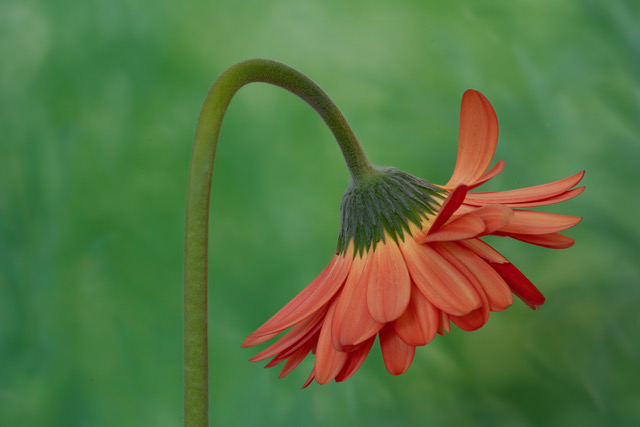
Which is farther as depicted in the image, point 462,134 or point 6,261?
point 6,261

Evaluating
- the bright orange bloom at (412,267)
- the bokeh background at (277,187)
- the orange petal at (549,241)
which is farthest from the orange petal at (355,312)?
the bokeh background at (277,187)

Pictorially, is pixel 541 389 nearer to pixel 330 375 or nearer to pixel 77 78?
pixel 330 375

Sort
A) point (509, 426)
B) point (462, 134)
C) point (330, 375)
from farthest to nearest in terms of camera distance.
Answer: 1. point (509, 426)
2. point (462, 134)
3. point (330, 375)

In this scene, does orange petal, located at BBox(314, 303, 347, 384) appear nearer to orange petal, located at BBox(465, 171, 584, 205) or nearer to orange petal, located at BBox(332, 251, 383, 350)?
orange petal, located at BBox(332, 251, 383, 350)

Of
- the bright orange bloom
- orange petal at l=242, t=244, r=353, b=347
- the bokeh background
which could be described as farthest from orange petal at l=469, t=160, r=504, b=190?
the bokeh background

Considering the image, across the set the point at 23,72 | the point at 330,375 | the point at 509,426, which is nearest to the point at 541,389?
the point at 509,426

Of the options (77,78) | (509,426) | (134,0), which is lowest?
(509,426)

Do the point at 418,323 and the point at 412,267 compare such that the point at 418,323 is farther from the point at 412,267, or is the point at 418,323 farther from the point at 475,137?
the point at 475,137

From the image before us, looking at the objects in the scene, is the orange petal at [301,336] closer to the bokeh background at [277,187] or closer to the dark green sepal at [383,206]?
the dark green sepal at [383,206]
